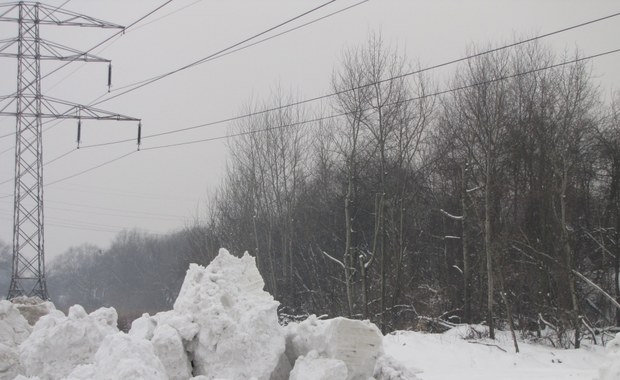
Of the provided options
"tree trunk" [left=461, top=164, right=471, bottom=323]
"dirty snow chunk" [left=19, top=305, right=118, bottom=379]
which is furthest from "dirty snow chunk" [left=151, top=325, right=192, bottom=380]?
"tree trunk" [left=461, top=164, right=471, bottom=323]

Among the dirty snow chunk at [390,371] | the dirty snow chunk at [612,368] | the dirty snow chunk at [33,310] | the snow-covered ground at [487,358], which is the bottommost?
the snow-covered ground at [487,358]

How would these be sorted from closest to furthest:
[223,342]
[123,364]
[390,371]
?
[123,364]
[223,342]
[390,371]

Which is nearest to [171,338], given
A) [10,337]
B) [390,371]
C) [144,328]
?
[144,328]

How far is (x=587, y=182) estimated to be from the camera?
23.4 metres

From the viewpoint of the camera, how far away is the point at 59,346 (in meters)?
7.45

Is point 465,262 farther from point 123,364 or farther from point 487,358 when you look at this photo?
point 123,364

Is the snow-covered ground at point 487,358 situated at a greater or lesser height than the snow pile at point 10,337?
→ lesser

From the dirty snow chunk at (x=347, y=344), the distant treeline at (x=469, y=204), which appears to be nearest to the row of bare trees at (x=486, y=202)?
the distant treeline at (x=469, y=204)

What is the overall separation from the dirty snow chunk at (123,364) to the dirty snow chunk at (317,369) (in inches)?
68.7

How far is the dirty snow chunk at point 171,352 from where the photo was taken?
6.80 m

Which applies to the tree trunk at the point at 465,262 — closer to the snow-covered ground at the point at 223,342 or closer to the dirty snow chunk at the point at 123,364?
the snow-covered ground at the point at 223,342

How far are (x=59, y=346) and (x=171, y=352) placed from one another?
1.64m

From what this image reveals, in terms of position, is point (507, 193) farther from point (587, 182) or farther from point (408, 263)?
point (408, 263)

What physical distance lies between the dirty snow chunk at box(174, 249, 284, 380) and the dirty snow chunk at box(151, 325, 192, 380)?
282 mm
